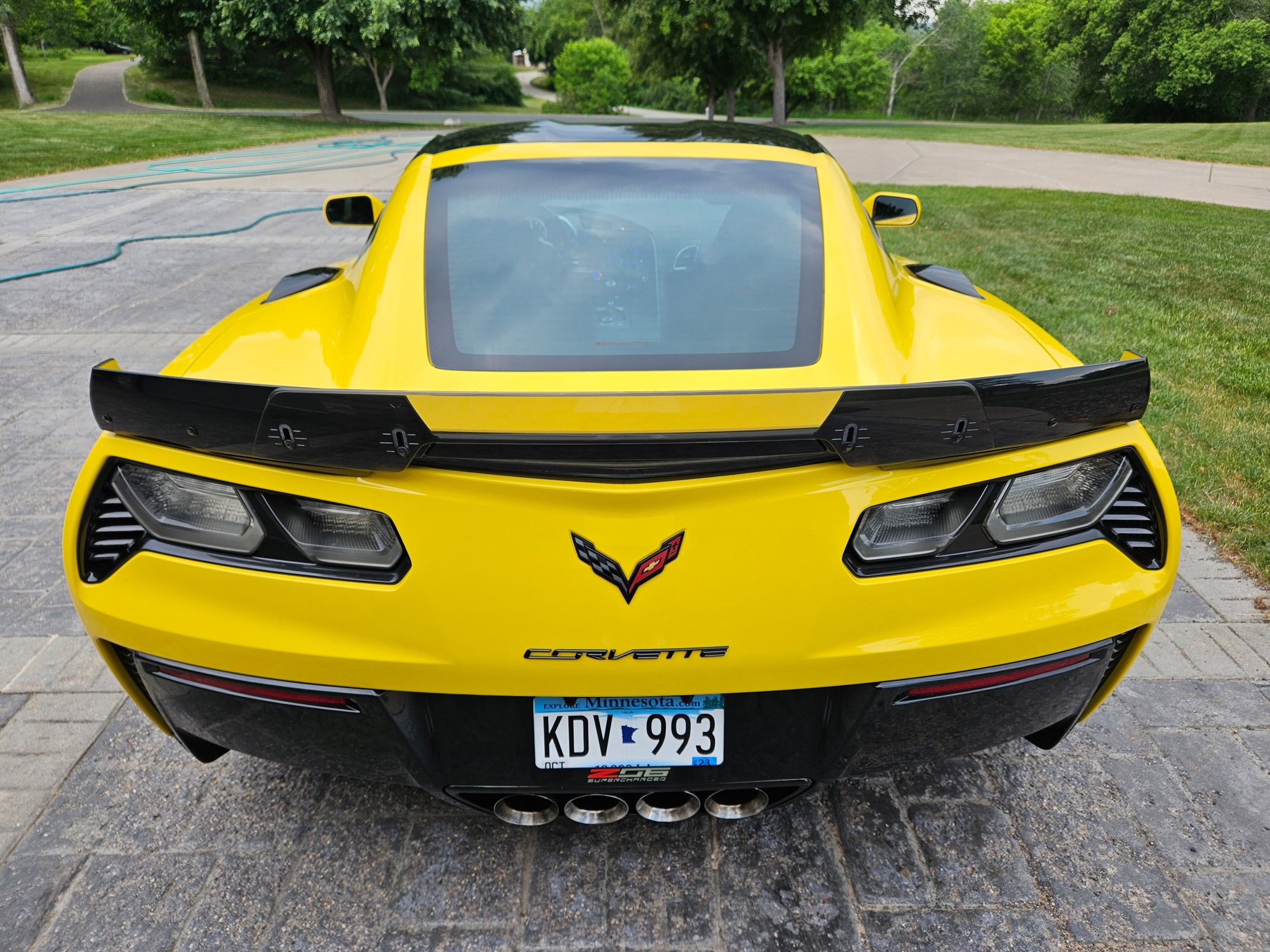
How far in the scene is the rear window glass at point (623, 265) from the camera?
69.2 inches

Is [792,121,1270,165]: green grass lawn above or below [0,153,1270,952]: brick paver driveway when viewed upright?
below

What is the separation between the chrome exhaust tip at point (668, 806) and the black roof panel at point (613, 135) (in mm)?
1760

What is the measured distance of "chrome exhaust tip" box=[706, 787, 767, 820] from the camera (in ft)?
5.56

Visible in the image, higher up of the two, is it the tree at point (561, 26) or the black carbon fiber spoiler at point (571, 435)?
the tree at point (561, 26)

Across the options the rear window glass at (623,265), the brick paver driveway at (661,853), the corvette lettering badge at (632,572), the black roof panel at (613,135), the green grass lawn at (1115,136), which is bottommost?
the green grass lawn at (1115,136)

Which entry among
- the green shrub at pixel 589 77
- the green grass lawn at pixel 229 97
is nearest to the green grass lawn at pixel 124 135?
the green grass lawn at pixel 229 97

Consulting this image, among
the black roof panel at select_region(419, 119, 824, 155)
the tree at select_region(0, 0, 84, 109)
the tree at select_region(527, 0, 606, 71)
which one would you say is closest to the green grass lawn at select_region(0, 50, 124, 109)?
the tree at select_region(0, 0, 84, 109)

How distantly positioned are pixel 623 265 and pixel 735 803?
4.01 ft

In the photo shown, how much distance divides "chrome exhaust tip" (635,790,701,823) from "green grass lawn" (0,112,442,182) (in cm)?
1600

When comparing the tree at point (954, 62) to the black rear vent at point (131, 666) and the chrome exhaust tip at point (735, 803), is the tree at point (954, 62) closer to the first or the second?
the chrome exhaust tip at point (735, 803)

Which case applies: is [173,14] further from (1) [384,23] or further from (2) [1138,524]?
(2) [1138,524]

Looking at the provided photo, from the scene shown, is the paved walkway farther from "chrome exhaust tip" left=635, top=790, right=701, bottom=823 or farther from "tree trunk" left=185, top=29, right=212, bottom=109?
"chrome exhaust tip" left=635, top=790, right=701, bottom=823

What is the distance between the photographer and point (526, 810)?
1708mm

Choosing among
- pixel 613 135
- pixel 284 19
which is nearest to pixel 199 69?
pixel 284 19
